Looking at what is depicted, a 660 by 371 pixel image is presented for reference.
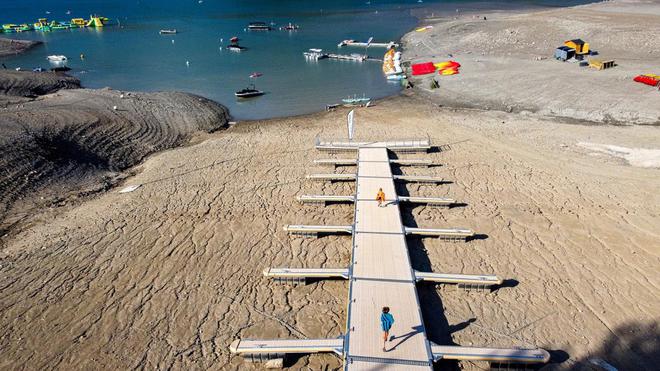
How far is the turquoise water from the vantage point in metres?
44.2

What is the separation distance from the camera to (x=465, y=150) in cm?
2506

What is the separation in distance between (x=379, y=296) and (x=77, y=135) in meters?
23.9

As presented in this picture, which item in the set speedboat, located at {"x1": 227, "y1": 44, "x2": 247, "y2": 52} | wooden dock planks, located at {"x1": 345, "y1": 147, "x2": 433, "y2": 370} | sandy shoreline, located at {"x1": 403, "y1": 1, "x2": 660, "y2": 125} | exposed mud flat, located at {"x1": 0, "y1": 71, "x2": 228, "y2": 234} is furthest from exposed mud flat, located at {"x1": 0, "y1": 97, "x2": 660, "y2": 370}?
speedboat, located at {"x1": 227, "y1": 44, "x2": 247, "y2": 52}

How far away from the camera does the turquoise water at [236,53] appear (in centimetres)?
4422

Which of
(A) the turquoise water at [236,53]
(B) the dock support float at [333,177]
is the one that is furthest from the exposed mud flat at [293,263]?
(A) the turquoise water at [236,53]

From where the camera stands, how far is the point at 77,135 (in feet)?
85.5

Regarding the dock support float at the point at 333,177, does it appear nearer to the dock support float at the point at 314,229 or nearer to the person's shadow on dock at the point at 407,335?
the dock support float at the point at 314,229

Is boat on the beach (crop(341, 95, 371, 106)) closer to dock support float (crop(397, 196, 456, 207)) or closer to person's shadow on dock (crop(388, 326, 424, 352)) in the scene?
dock support float (crop(397, 196, 456, 207))

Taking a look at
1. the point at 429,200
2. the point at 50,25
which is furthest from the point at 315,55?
the point at 50,25

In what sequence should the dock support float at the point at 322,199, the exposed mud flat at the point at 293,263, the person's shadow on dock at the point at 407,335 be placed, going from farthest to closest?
the dock support float at the point at 322,199, the exposed mud flat at the point at 293,263, the person's shadow on dock at the point at 407,335

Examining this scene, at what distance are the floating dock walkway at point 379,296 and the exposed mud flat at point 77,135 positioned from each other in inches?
536

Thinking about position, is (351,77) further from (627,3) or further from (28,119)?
(627,3)

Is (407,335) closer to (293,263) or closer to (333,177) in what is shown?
(293,263)

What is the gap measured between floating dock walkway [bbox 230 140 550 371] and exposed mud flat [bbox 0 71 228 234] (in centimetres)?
1361
